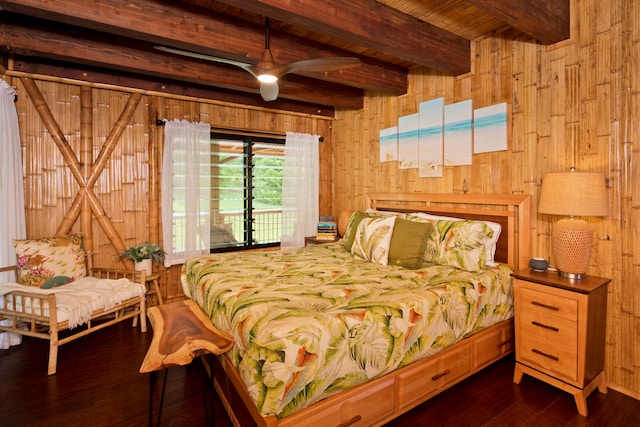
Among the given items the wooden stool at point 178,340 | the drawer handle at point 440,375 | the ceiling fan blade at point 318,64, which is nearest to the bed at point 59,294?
the wooden stool at point 178,340

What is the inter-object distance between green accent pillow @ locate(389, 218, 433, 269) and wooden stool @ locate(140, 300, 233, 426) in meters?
1.54

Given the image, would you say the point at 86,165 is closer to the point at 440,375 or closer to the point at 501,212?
the point at 440,375

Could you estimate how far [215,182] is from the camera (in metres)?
4.35

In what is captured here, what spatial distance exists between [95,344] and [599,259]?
4.21 metres

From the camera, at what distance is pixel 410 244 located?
2736 mm

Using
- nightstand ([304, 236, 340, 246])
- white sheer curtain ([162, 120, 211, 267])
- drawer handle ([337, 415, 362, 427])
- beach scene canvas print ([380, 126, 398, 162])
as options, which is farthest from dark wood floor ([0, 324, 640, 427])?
beach scene canvas print ([380, 126, 398, 162])

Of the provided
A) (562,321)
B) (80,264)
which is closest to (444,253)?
(562,321)

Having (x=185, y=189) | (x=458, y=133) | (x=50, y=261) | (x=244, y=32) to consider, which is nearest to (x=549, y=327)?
(x=458, y=133)

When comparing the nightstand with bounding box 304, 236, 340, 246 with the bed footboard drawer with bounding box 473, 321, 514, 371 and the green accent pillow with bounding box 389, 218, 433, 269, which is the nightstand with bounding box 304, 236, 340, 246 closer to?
the green accent pillow with bounding box 389, 218, 433, 269

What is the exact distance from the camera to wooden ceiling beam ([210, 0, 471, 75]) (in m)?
2.04

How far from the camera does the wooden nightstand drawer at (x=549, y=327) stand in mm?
2082

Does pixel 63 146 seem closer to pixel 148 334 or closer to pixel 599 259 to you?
pixel 148 334

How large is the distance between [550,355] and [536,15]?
2275 mm

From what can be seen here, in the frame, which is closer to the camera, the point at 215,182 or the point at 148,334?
the point at 148,334
